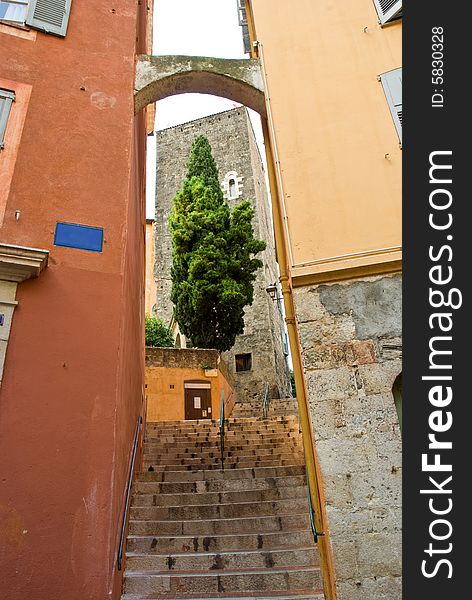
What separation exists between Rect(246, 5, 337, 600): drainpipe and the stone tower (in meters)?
15.6

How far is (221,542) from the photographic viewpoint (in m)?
5.30

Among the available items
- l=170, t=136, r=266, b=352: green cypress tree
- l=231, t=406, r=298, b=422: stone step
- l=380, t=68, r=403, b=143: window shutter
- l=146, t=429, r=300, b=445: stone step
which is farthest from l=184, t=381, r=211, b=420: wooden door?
l=380, t=68, r=403, b=143: window shutter

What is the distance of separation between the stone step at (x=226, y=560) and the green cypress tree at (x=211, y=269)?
12.7 m

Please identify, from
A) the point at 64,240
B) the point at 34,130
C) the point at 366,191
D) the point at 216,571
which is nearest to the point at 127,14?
the point at 34,130

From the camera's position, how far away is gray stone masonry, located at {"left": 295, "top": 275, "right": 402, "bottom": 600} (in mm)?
4098

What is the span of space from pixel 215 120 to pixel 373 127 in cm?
2504

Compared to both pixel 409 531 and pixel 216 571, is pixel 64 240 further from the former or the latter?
pixel 409 531

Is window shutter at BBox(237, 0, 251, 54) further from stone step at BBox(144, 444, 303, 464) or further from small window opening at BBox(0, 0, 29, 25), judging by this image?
stone step at BBox(144, 444, 303, 464)

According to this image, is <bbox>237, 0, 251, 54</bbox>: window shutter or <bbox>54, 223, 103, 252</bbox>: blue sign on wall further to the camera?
<bbox>237, 0, 251, 54</bbox>: window shutter

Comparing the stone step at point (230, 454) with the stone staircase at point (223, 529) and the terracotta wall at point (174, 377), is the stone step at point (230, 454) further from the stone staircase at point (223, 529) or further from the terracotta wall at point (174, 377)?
the terracotta wall at point (174, 377)

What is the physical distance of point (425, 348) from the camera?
3.94 meters

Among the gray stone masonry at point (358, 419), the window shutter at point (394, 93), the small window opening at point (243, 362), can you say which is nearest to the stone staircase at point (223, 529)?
the gray stone masonry at point (358, 419)

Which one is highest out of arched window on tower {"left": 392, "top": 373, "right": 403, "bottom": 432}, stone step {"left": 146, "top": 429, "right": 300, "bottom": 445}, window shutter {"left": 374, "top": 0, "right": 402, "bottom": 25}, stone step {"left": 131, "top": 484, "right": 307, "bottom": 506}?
window shutter {"left": 374, "top": 0, "right": 402, "bottom": 25}

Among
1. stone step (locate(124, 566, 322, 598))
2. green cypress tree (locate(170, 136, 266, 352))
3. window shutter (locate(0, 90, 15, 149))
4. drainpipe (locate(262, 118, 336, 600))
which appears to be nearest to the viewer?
drainpipe (locate(262, 118, 336, 600))
